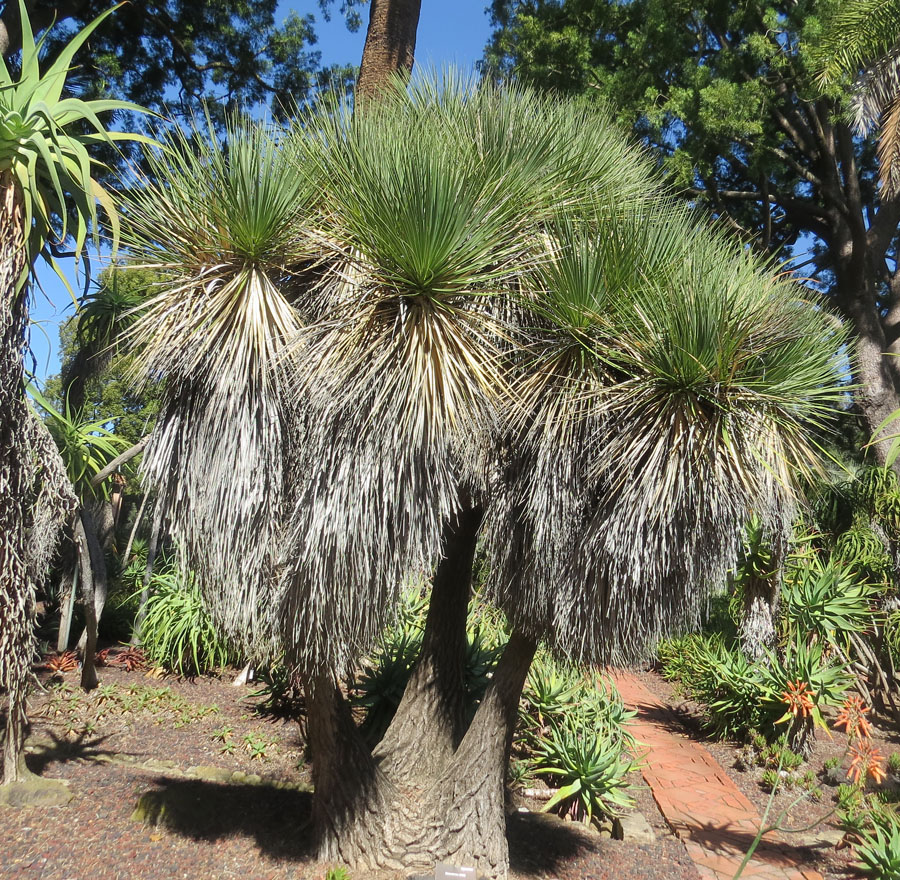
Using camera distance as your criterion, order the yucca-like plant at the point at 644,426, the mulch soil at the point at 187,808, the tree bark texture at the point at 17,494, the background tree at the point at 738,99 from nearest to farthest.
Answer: the yucca-like plant at the point at 644,426
the tree bark texture at the point at 17,494
the mulch soil at the point at 187,808
the background tree at the point at 738,99

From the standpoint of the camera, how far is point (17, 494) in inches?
195

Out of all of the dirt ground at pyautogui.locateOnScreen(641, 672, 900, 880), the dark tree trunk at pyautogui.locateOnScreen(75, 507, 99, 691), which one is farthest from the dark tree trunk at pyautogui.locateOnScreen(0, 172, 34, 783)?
the dirt ground at pyautogui.locateOnScreen(641, 672, 900, 880)

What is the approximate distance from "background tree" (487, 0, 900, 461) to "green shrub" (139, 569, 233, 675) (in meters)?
8.78

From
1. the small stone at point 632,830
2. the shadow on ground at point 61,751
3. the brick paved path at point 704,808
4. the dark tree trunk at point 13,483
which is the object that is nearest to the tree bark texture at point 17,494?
the dark tree trunk at point 13,483

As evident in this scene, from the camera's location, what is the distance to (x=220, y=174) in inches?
165

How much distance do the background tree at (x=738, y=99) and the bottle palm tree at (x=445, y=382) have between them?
7460mm

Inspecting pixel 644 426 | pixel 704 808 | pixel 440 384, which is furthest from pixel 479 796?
pixel 704 808

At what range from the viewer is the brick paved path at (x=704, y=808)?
606cm

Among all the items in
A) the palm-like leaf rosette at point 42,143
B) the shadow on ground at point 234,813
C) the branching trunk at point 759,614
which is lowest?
the shadow on ground at point 234,813

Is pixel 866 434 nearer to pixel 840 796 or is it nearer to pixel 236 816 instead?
pixel 840 796

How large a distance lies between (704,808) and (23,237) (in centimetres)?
714

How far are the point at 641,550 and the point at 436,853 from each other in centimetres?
259

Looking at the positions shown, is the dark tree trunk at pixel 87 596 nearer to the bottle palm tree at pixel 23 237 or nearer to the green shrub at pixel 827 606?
the bottle palm tree at pixel 23 237

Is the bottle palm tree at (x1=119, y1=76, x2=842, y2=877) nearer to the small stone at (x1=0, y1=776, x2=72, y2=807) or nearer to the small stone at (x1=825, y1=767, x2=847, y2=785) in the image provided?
the small stone at (x1=0, y1=776, x2=72, y2=807)
